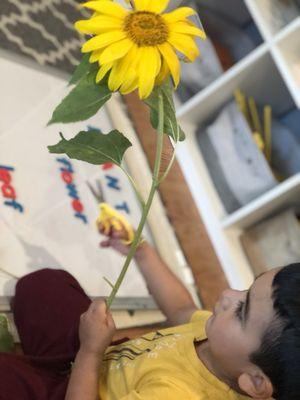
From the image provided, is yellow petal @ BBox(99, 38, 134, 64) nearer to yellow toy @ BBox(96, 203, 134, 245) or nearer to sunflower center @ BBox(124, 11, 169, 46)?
sunflower center @ BBox(124, 11, 169, 46)

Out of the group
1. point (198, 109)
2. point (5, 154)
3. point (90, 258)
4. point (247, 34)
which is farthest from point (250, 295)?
point (247, 34)

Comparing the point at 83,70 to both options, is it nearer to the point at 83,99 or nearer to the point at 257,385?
the point at 83,99

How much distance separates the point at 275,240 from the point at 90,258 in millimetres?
509

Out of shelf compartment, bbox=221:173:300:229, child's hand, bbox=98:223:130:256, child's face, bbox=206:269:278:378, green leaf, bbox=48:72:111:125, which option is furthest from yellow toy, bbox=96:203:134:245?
green leaf, bbox=48:72:111:125

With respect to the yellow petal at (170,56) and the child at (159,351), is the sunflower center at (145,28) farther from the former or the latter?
the child at (159,351)

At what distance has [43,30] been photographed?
1262mm

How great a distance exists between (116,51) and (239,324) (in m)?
0.44

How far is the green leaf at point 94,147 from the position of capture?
0.54 metres

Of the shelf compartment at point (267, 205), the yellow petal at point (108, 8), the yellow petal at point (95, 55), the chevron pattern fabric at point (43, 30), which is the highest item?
the chevron pattern fabric at point (43, 30)

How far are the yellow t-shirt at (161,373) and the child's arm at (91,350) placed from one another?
5 cm

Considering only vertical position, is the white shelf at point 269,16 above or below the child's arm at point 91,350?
above

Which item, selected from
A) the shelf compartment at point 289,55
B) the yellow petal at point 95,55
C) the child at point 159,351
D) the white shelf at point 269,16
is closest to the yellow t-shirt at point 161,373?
the child at point 159,351

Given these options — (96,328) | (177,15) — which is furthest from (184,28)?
(96,328)

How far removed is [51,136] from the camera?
1.10m
